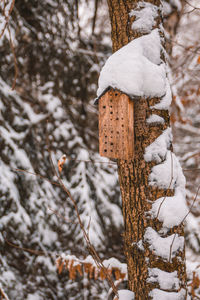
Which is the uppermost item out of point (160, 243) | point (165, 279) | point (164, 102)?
point (164, 102)

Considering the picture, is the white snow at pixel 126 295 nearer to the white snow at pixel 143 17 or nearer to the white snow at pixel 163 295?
the white snow at pixel 163 295

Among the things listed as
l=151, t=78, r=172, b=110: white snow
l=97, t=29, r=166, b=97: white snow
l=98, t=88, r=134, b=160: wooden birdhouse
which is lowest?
l=98, t=88, r=134, b=160: wooden birdhouse

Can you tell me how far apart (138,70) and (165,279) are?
138cm

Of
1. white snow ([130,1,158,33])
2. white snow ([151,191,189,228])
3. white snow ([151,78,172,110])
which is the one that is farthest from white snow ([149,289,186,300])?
white snow ([130,1,158,33])

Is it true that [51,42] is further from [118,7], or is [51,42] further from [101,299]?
[101,299]

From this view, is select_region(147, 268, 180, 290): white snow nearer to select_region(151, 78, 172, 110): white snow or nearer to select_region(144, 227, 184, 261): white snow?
select_region(144, 227, 184, 261): white snow

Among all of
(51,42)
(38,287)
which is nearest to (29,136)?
(51,42)

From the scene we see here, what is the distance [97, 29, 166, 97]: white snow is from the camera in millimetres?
1479

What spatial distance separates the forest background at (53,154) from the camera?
2.91m

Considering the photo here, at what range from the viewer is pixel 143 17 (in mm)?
1593

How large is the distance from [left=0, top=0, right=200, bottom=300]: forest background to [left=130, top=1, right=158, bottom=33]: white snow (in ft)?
4.63

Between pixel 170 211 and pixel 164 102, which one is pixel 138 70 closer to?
pixel 164 102

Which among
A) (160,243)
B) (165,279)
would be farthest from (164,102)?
(165,279)

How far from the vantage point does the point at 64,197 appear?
3.30 metres
